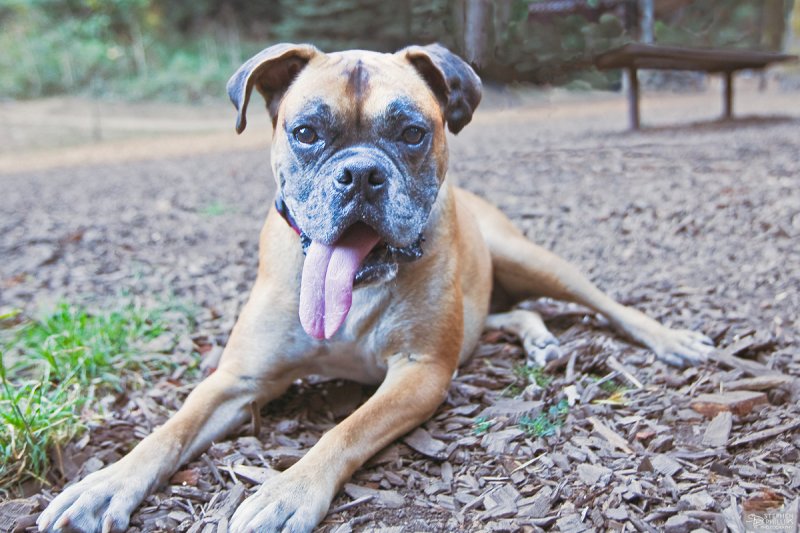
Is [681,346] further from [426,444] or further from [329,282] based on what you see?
[329,282]

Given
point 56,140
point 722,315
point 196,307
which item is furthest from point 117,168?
point 722,315

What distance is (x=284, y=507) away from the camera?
2301 mm

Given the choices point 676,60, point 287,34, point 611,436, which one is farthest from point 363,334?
point 287,34

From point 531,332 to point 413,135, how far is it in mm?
1421

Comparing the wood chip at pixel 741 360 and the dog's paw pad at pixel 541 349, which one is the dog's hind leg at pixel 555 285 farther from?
the dog's paw pad at pixel 541 349

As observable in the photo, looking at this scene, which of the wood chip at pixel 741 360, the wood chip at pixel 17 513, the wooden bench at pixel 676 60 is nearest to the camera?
the wood chip at pixel 17 513

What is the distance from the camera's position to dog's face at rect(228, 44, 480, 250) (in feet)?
8.55

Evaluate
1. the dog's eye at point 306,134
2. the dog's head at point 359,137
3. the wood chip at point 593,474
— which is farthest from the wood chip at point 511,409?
the dog's eye at point 306,134

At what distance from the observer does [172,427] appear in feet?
9.04

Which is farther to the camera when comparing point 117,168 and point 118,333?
point 117,168

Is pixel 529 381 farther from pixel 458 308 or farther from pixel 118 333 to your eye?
pixel 118 333

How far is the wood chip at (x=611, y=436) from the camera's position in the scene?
267 cm

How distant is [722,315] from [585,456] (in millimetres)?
1645

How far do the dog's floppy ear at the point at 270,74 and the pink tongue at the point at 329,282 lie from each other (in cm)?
69
